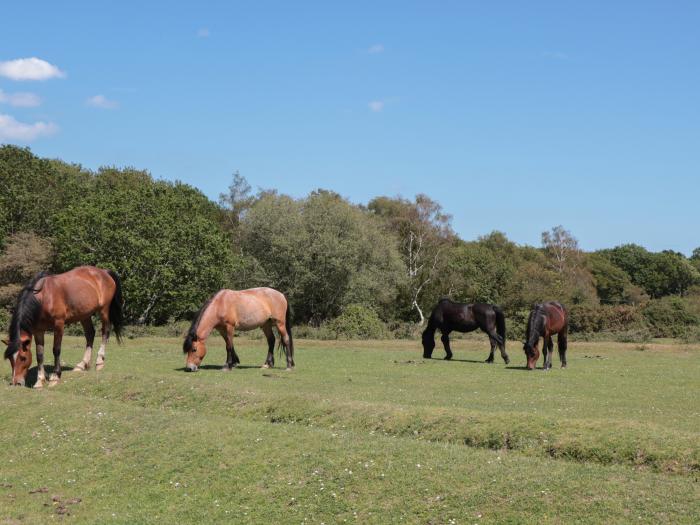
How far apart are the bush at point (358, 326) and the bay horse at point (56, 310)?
85.7 feet

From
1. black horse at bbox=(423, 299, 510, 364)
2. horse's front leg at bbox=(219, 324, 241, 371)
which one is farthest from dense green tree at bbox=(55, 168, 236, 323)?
horse's front leg at bbox=(219, 324, 241, 371)

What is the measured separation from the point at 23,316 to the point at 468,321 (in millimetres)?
17235

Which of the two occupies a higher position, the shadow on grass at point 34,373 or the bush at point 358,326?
the bush at point 358,326

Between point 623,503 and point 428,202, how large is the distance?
73658mm

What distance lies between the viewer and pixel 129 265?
1987 inches

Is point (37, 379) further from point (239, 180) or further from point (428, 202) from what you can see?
point (239, 180)

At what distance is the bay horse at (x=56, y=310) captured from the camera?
63.2 ft

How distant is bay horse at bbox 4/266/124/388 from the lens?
19.2 meters

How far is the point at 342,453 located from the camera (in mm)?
12461

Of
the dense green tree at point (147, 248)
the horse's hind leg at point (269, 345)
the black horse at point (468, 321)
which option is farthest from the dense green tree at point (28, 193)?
the horse's hind leg at point (269, 345)

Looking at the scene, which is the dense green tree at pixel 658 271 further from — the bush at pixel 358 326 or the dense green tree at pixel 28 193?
the dense green tree at pixel 28 193

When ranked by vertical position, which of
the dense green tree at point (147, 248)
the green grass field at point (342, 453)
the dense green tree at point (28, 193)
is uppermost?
the dense green tree at point (28, 193)

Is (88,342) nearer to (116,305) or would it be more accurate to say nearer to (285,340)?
(116,305)

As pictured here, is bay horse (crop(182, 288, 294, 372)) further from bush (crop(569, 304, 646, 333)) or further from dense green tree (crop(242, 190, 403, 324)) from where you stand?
bush (crop(569, 304, 646, 333))
